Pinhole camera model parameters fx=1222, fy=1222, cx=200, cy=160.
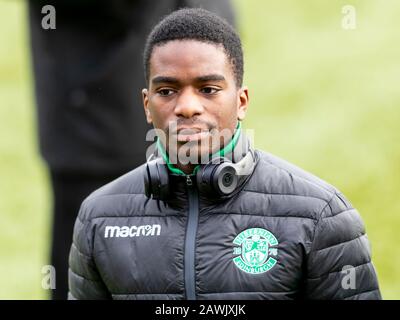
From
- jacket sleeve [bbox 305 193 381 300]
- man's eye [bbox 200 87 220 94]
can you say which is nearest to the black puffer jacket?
jacket sleeve [bbox 305 193 381 300]

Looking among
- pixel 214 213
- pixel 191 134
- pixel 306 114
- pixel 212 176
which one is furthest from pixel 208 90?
pixel 306 114

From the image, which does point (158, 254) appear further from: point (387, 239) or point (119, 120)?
point (387, 239)

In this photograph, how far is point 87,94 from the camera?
5.15m

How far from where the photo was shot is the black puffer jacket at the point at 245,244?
133 inches

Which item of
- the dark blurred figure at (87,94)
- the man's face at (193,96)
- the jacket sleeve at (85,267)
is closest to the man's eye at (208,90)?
the man's face at (193,96)

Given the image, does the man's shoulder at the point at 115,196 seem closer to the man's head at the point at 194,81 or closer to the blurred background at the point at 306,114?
the man's head at the point at 194,81

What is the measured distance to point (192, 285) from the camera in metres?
3.40

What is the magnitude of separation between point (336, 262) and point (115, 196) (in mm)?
699

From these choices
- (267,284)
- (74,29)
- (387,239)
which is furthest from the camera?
(387,239)

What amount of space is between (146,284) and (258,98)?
579 cm

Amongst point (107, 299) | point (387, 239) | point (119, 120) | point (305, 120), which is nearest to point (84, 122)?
point (119, 120)

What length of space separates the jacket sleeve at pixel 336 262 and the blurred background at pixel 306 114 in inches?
106

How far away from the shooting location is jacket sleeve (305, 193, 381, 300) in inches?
133

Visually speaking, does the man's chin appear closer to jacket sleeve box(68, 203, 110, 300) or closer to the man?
the man
